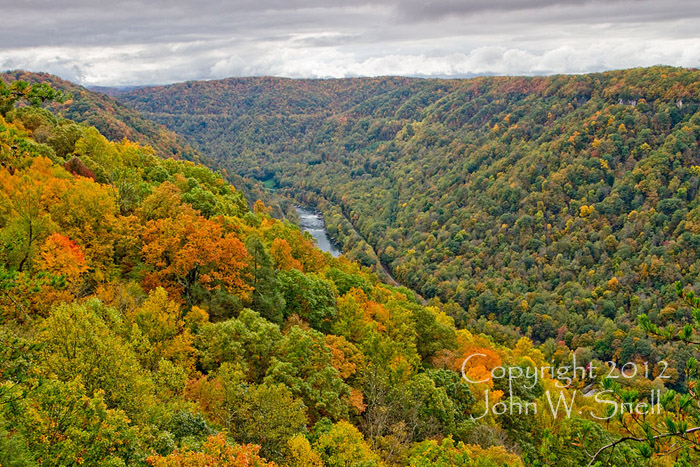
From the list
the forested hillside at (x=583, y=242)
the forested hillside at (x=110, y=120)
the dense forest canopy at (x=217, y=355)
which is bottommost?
the forested hillside at (x=583, y=242)

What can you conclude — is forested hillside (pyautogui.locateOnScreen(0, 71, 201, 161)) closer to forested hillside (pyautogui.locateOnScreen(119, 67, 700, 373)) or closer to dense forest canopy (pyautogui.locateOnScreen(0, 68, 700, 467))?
forested hillside (pyautogui.locateOnScreen(119, 67, 700, 373))

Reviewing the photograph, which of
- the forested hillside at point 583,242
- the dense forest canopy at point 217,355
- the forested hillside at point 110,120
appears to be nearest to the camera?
the dense forest canopy at point 217,355

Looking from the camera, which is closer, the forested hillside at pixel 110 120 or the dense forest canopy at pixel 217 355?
the dense forest canopy at pixel 217 355

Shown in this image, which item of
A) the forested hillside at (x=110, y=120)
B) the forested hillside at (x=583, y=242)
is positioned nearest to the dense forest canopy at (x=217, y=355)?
the forested hillside at (x=583, y=242)

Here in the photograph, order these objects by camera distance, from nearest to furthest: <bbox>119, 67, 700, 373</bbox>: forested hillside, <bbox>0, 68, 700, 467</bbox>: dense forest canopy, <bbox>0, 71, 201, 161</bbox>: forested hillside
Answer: <bbox>0, 68, 700, 467</bbox>: dense forest canopy
<bbox>119, 67, 700, 373</bbox>: forested hillside
<bbox>0, 71, 201, 161</bbox>: forested hillside

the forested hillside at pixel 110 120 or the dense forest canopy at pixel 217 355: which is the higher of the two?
the forested hillside at pixel 110 120

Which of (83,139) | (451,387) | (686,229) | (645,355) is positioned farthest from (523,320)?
(83,139)

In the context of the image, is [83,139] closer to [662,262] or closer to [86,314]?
[86,314]

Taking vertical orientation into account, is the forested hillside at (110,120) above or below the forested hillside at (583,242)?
above

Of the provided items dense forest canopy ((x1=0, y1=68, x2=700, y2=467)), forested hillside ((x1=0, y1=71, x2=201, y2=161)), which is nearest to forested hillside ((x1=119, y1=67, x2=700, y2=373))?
dense forest canopy ((x1=0, y1=68, x2=700, y2=467))

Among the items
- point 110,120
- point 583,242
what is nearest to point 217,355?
point 110,120

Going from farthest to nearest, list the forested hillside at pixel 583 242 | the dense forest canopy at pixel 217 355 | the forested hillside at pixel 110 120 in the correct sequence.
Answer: the forested hillside at pixel 110 120 → the forested hillside at pixel 583 242 → the dense forest canopy at pixel 217 355

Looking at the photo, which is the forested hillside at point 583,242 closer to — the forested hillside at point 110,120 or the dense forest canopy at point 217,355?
the dense forest canopy at point 217,355
